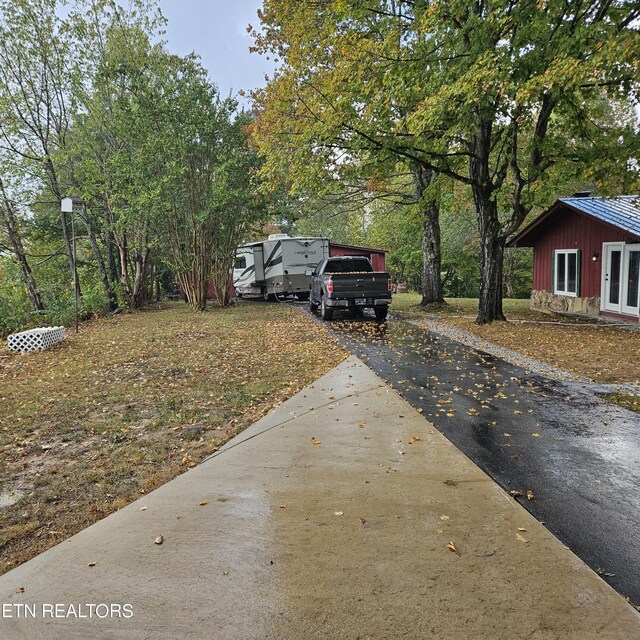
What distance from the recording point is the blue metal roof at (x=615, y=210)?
12.0 m

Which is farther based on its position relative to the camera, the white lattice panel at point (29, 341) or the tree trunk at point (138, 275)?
the tree trunk at point (138, 275)

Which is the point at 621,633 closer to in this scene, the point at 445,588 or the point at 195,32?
the point at 445,588

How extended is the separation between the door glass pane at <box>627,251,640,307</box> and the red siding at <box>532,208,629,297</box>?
24.6 inches

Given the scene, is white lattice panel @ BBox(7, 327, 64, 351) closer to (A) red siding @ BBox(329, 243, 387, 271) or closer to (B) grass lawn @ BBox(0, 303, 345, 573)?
(B) grass lawn @ BBox(0, 303, 345, 573)

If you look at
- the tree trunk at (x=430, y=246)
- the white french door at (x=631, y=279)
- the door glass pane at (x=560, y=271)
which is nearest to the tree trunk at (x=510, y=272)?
the door glass pane at (x=560, y=271)

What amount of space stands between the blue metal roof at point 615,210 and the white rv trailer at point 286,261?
1055 cm

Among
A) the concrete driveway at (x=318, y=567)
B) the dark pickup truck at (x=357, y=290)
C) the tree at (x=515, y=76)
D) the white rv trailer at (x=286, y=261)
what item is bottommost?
the concrete driveway at (x=318, y=567)

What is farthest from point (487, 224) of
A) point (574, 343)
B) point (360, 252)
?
point (360, 252)

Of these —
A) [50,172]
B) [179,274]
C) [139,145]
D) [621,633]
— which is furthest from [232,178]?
[621,633]

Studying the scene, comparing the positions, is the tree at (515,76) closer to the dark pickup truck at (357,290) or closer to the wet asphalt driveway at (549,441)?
the dark pickup truck at (357,290)

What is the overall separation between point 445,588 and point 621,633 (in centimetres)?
75

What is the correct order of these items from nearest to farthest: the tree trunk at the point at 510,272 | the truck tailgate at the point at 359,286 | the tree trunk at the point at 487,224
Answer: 1. the tree trunk at the point at 487,224
2. the truck tailgate at the point at 359,286
3. the tree trunk at the point at 510,272

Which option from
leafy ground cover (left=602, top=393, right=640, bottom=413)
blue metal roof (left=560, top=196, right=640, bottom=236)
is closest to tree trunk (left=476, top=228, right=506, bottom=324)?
blue metal roof (left=560, top=196, right=640, bottom=236)

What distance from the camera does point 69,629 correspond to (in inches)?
80.6
